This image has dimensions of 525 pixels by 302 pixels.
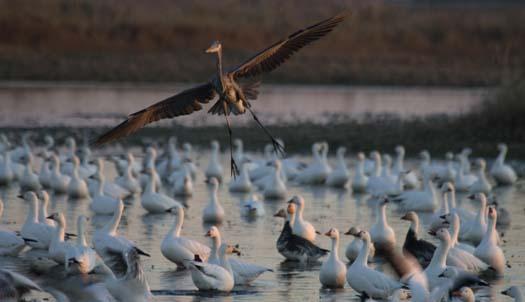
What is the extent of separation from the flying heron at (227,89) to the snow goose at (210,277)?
1.51 m

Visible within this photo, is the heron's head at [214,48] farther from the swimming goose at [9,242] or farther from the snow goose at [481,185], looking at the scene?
the snow goose at [481,185]

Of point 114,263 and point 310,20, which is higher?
point 310,20

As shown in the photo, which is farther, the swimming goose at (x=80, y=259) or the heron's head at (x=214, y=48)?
the heron's head at (x=214, y=48)

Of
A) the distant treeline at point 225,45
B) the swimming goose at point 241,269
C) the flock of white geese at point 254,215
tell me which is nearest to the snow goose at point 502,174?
the flock of white geese at point 254,215

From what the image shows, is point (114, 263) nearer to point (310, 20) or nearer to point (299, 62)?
point (299, 62)

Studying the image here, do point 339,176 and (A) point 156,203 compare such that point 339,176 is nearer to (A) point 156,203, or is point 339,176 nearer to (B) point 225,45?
(A) point 156,203

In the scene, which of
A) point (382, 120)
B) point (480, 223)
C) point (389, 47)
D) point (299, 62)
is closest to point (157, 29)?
point (299, 62)

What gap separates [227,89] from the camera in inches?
495

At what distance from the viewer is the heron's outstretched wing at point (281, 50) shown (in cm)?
→ 1204

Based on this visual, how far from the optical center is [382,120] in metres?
29.2

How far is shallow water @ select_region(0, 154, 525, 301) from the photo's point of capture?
1223 centimetres

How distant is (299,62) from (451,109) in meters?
12.5

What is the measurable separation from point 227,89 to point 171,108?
1.99 feet

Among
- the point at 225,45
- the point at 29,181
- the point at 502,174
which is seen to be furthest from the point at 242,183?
the point at 225,45
